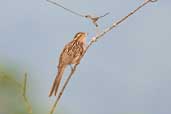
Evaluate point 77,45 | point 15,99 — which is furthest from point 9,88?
point 77,45

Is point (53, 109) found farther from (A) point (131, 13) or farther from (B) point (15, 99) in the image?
(B) point (15, 99)

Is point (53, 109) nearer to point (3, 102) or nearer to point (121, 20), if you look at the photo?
point (121, 20)

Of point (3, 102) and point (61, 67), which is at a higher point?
point (3, 102)

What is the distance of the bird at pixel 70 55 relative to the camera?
3109 millimetres

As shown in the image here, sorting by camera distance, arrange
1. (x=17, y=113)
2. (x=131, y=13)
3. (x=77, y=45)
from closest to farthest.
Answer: (x=131, y=13) → (x=77, y=45) → (x=17, y=113)

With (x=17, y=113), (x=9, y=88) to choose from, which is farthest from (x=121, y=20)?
(x=9, y=88)

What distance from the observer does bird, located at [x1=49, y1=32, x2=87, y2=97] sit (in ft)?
10.2

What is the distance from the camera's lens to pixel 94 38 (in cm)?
294

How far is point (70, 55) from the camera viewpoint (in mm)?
4141

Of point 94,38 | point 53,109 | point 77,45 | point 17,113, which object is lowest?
point 53,109

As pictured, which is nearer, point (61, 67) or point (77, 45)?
point (61, 67)

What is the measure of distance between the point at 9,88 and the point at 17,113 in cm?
148

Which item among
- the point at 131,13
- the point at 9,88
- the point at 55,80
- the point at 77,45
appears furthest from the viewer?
the point at 9,88

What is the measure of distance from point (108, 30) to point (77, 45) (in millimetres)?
1014
